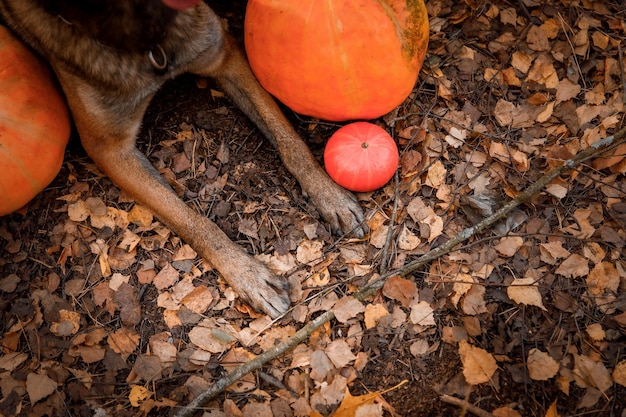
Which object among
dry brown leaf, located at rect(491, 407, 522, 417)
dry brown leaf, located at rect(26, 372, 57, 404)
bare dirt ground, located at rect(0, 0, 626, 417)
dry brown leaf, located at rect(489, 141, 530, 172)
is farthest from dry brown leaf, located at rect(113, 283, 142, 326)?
dry brown leaf, located at rect(489, 141, 530, 172)

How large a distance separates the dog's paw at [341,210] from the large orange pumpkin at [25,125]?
1.68 m

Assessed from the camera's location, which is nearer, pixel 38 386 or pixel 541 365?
pixel 541 365

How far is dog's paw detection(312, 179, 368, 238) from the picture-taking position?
10.9 ft

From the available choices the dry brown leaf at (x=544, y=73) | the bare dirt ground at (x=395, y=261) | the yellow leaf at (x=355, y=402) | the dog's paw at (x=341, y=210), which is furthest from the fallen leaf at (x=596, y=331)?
the dry brown leaf at (x=544, y=73)

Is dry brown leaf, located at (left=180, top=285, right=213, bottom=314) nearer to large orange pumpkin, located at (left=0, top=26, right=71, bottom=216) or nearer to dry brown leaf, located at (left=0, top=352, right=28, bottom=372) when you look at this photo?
dry brown leaf, located at (left=0, top=352, right=28, bottom=372)

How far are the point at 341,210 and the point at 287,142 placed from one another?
60 cm

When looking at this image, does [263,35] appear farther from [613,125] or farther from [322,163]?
[613,125]

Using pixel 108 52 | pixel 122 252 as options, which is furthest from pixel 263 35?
pixel 122 252

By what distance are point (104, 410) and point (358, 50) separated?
2.45 metres

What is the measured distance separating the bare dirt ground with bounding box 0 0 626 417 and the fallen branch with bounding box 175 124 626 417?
66 millimetres

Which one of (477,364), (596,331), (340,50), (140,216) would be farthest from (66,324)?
(596,331)

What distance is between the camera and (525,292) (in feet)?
9.90

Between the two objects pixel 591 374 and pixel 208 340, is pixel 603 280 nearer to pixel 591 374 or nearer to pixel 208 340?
pixel 591 374

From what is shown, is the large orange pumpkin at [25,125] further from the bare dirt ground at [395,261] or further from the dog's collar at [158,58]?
the dog's collar at [158,58]
